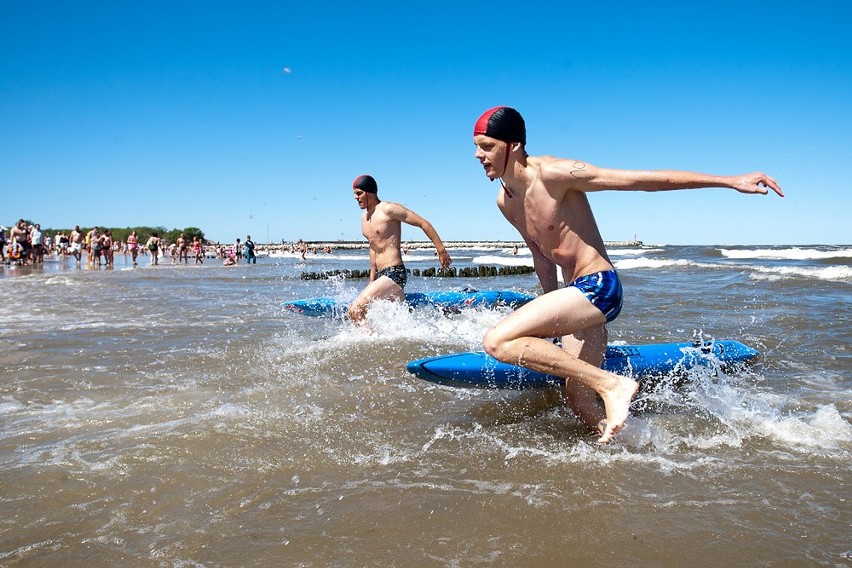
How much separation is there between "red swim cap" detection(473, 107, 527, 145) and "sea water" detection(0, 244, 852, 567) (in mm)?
1943

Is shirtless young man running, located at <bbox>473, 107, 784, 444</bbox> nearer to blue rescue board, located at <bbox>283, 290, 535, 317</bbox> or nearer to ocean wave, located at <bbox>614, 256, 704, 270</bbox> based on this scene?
blue rescue board, located at <bbox>283, 290, 535, 317</bbox>

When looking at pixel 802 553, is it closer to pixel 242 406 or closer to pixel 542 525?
pixel 542 525

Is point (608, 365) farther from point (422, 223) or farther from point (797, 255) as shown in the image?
point (797, 255)

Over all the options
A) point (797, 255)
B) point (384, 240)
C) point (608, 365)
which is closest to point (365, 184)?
point (384, 240)

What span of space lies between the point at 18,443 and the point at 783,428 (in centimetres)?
497

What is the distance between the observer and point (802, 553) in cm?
248

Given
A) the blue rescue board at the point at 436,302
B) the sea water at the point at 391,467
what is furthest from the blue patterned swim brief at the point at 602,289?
the blue rescue board at the point at 436,302

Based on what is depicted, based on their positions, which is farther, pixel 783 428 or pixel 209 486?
pixel 783 428

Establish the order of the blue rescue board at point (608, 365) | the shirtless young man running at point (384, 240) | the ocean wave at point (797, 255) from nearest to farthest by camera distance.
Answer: the blue rescue board at point (608, 365) < the shirtless young man running at point (384, 240) < the ocean wave at point (797, 255)

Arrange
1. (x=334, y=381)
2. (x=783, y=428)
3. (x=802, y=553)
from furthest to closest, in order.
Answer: (x=334, y=381) < (x=783, y=428) < (x=802, y=553)

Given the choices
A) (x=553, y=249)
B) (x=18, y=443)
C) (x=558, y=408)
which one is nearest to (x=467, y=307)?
(x=558, y=408)

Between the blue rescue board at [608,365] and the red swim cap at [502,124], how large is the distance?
1.64 metres

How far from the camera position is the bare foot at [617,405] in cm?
346

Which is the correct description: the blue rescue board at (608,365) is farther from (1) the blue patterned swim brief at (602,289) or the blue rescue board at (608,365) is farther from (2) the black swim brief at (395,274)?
(2) the black swim brief at (395,274)
